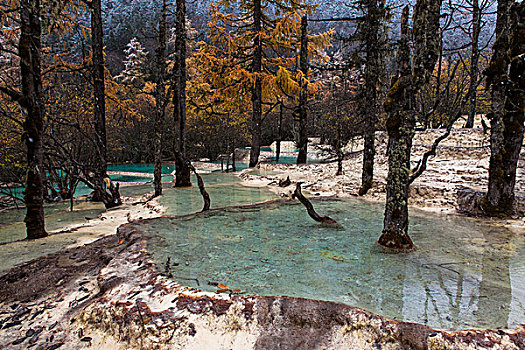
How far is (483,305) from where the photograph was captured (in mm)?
2984

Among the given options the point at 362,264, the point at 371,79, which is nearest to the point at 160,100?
the point at 371,79

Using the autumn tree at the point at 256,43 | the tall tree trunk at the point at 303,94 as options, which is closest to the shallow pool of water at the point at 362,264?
the autumn tree at the point at 256,43

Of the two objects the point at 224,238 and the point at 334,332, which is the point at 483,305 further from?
the point at 224,238

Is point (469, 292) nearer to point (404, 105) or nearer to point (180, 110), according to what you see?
point (404, 105)

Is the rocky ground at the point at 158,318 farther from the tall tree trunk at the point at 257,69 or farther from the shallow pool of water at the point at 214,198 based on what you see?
the tall tree trunk at the point at 257,69

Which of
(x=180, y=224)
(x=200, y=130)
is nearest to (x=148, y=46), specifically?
(x=200, y=130)

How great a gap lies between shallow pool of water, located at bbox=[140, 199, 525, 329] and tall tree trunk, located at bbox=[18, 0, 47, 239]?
6.78 feet

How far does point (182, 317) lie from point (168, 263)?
1.05 metres

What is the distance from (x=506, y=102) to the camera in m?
6.06

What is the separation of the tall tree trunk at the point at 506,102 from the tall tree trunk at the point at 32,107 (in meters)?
8.39

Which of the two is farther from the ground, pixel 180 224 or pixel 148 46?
pixel 148 46

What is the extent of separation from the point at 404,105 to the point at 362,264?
2.28 m

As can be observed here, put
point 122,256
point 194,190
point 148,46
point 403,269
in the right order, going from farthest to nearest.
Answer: point 148,46
point 194,190
point 122,256
point 403,269

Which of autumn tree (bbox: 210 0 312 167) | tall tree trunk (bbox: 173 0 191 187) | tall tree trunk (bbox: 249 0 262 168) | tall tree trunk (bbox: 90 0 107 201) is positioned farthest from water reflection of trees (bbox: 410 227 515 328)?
autumn tree (bbox: 210 0 312 167)
